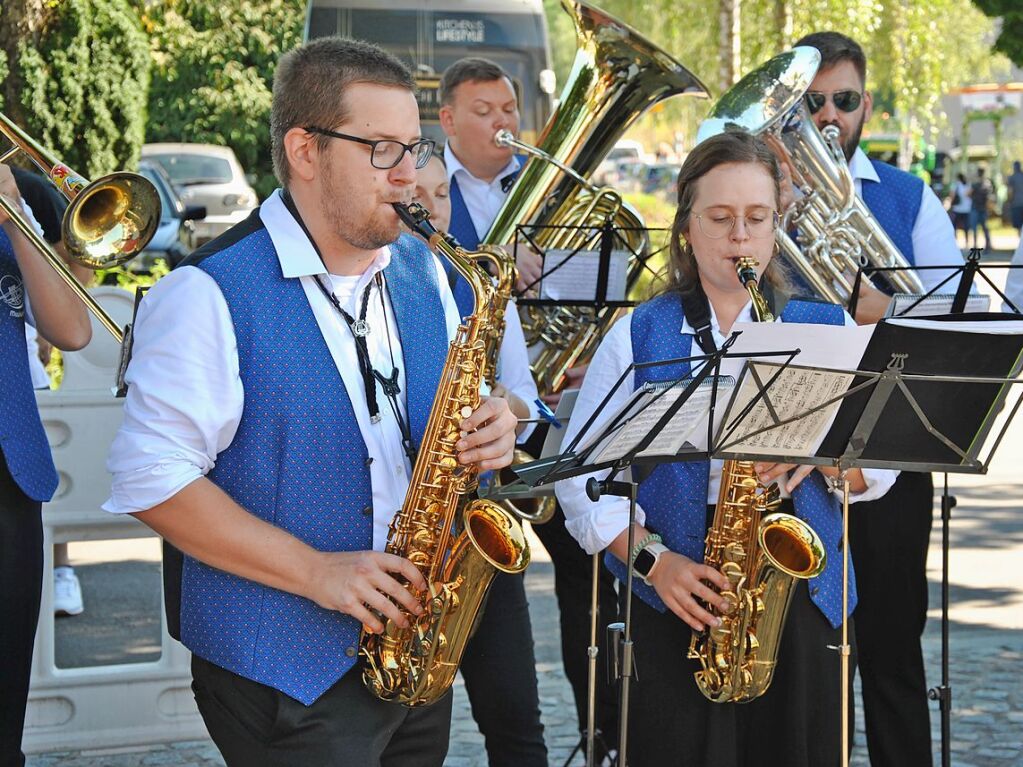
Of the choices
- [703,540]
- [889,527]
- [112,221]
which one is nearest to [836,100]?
[889,527]

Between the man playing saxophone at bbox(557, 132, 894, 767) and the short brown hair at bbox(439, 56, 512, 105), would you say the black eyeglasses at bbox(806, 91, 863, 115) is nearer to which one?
the man playing saxophone at bbox(557, 132, 894, 767)

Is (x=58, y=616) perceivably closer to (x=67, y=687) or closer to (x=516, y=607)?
(x=67, y=687)

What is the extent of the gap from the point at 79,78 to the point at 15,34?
79 centimetres

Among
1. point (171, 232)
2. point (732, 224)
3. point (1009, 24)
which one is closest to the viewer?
point (732, 224)

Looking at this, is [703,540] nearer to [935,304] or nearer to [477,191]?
[935,304]

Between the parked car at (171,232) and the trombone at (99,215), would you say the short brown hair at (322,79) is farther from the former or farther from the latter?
the parked car at (171,232)

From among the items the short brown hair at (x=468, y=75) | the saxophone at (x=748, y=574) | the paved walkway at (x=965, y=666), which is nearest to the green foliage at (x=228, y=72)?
the paved walkway at (x=965, y=666)

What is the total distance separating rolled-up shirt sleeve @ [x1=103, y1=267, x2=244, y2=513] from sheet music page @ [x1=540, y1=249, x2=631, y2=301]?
71.9 inches

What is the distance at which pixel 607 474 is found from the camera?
305cm

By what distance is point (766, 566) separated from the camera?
3.03 metres

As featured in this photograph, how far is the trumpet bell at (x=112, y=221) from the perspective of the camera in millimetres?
3176

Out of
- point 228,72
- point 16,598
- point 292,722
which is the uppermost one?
point 228,72

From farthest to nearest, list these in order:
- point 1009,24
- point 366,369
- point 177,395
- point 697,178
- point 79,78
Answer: point 79,78 < point 1009,24 < point 697,178 < point 366,369 < point 177,395

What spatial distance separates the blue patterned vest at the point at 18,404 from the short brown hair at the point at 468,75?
1.93m
